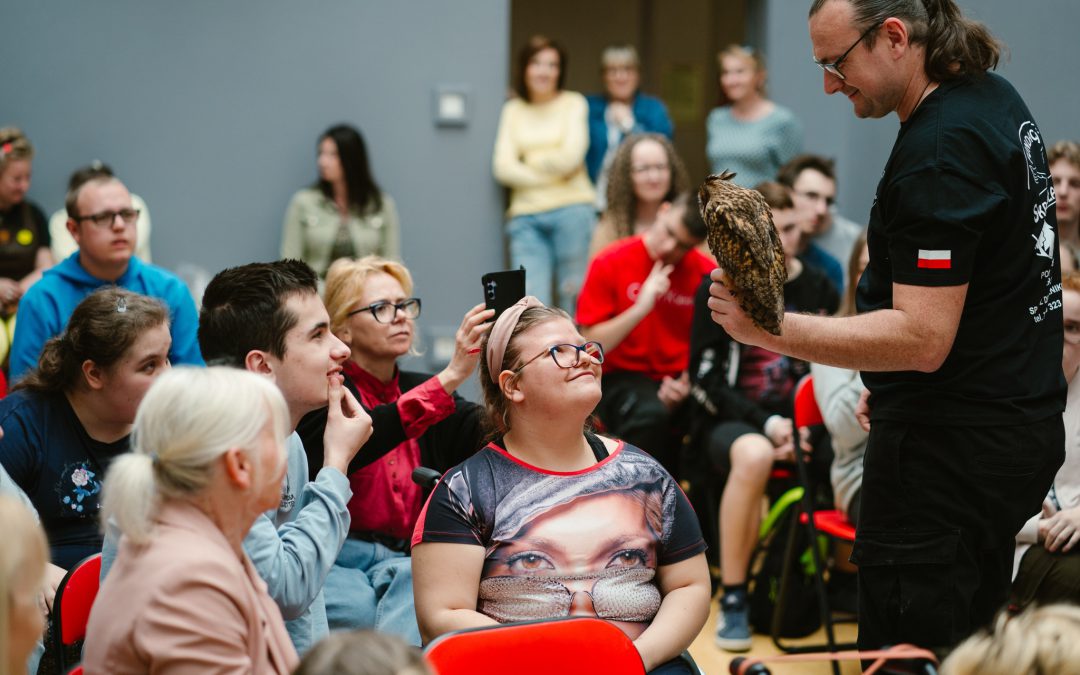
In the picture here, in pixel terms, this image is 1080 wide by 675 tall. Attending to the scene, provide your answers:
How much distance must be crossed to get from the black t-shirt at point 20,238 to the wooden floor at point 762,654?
130 inches

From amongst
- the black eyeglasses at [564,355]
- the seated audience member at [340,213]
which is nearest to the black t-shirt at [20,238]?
the seated audience member at [340,213]

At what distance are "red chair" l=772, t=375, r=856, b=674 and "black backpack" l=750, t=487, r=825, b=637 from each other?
6 cm

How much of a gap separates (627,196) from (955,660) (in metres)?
3.39

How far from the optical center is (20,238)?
4.86m

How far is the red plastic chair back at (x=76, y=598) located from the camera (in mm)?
1986

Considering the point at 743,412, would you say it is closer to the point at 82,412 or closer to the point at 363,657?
the point at 82,412

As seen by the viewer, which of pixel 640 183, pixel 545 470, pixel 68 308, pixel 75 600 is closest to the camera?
pixel 75 600

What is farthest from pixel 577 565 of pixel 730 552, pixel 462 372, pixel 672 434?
pixel 672 434

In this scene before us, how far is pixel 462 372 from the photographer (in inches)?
99.4

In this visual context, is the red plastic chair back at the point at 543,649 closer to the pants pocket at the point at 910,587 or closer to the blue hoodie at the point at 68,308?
the pants pocket at the point at 910,587

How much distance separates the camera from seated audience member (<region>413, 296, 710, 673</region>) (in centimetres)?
202

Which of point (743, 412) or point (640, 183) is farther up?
point (640, 183)

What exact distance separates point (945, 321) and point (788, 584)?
2057mm

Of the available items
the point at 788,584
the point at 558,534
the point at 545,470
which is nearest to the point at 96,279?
the point at 545,470
